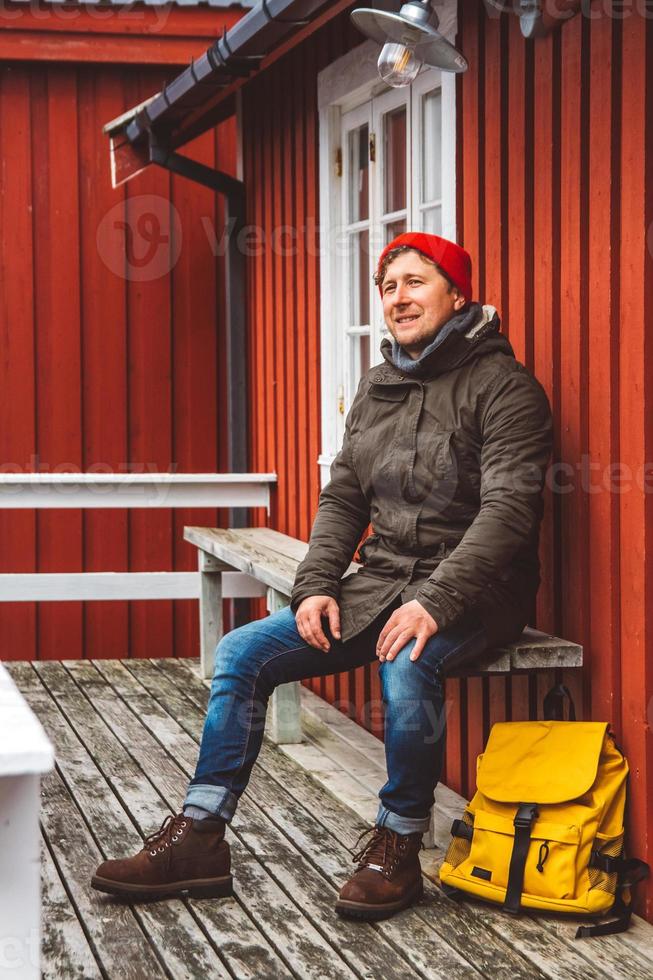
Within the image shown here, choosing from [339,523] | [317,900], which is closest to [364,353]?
[339,523]

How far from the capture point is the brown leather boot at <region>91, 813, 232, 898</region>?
9.96ft

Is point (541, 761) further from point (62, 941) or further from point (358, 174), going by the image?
point (358, 174)

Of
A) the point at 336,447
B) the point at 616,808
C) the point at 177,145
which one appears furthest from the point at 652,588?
the point at 177,145

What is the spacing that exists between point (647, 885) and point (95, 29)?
184 inches

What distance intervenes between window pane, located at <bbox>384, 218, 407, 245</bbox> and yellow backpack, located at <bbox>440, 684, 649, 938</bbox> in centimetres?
206

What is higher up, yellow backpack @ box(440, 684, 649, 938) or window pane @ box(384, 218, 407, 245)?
window pane @ box(384, 218, 407, 245)

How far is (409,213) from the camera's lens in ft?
14.4

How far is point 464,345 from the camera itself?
329cm

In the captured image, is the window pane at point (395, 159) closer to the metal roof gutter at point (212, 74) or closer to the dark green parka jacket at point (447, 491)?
the metal roof gutter at point (212, 74)

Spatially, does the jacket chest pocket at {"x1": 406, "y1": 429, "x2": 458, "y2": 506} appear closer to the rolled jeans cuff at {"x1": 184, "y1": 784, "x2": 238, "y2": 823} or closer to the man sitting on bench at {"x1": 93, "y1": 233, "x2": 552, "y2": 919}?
the man sitting on bench at {"x1": 93, "y1": 233, "x2": 552, "y2": 919}

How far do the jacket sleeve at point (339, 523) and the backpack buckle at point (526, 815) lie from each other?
768 mm

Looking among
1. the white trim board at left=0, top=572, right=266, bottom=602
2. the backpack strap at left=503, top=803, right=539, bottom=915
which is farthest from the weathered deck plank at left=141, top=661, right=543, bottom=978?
the white trim board at left=0, top=572, right=266, bottom=602

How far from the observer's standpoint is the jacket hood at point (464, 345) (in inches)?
129

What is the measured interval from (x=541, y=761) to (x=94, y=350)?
3974 millimetres
